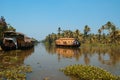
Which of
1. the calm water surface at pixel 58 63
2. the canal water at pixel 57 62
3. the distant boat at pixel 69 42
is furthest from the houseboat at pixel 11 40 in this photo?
the distant boat at pixel 69 42

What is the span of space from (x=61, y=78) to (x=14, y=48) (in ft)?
97.1

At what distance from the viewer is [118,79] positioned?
14344 millimetres

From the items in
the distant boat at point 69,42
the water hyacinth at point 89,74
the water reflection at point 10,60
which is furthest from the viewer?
the distant boat at point 69,42

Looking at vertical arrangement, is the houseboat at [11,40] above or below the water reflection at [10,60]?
above

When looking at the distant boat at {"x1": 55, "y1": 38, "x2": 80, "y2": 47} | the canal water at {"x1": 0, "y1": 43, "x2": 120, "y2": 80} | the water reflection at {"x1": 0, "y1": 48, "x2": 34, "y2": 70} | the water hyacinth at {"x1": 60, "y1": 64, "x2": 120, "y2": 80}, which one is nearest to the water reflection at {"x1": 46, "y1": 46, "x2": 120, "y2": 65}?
the canal water at {"x1": 0, "y1": 43, "x2": 120, "y2": 80}

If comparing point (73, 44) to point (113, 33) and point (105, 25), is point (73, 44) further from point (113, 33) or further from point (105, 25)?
point (105, 25)

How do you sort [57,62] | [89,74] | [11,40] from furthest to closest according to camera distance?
[11,40] < [57,62] < [89,74]

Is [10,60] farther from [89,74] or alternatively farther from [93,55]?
[93,55]

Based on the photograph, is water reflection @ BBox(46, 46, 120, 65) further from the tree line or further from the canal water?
the tree line

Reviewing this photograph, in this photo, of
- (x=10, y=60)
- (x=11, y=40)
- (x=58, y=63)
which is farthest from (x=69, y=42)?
(x=10, y=60)

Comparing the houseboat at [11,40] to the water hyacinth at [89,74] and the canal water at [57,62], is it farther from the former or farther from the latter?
the water hyacinth at [89,74]

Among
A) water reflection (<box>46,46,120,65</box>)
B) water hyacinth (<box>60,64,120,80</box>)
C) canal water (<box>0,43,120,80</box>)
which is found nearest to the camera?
water hyacinth (<box>60,64,120,80</box>)

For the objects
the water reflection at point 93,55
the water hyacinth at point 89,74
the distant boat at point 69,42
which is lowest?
the water reflection at point 93,55

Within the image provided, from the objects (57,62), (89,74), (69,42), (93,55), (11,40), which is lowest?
(93,55)
